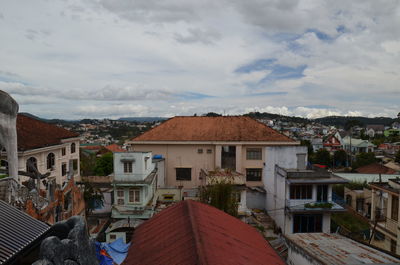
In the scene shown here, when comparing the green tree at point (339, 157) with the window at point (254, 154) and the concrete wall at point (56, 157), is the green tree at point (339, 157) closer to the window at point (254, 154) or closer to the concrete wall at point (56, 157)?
the window at point (254, 154)

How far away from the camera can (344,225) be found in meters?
23.4

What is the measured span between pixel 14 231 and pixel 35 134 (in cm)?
2321

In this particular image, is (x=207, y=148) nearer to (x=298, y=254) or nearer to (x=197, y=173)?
(x=197, y=173)

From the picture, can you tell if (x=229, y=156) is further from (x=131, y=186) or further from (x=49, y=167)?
(x=49, y=167)

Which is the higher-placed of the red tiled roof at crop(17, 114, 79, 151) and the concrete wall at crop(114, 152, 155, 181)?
the red tiled roof at crop(17, 114, 79, 151)

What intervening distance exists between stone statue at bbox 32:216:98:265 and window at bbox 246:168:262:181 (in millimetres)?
26388

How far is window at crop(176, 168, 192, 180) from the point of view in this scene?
1217 inches

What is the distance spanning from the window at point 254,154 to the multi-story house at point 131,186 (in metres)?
13.0

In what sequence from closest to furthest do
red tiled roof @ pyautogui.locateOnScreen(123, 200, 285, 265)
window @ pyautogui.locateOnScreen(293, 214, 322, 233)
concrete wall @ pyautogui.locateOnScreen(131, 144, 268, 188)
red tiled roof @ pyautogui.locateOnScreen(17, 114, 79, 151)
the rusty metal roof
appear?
red tiled roof @ pyautogui.locateOnScreen(123, 200, 285, 265) < the rusty metal roof < window @ pyautogui.locateOnScreen(293, 214, 322, 233) < red tiled roof @ pyautogui.locateOnScreen(17, 114, 79, 151) < concrete wall @ pyautogui.locateOnScreen(131, 144, 268, 188)

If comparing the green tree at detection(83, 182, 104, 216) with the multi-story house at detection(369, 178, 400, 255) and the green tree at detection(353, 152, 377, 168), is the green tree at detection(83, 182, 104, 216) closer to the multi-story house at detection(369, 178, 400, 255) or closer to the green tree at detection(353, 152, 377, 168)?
the multi-story house at detection(369, 178, 400, 255)

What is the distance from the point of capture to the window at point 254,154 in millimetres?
30797

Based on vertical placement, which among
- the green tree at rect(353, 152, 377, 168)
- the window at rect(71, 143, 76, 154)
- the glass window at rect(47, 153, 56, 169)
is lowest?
the green tree at rect(353, 152, 377, 168)

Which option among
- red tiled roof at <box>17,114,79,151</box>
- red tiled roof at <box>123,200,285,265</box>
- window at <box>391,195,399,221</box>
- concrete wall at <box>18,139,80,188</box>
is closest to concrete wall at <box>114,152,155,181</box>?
concrete wall at <box>18,139,80,188</box>

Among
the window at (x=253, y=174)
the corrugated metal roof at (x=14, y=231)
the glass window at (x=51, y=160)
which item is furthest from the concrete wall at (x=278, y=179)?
the glass window at (x=51, y=160)
